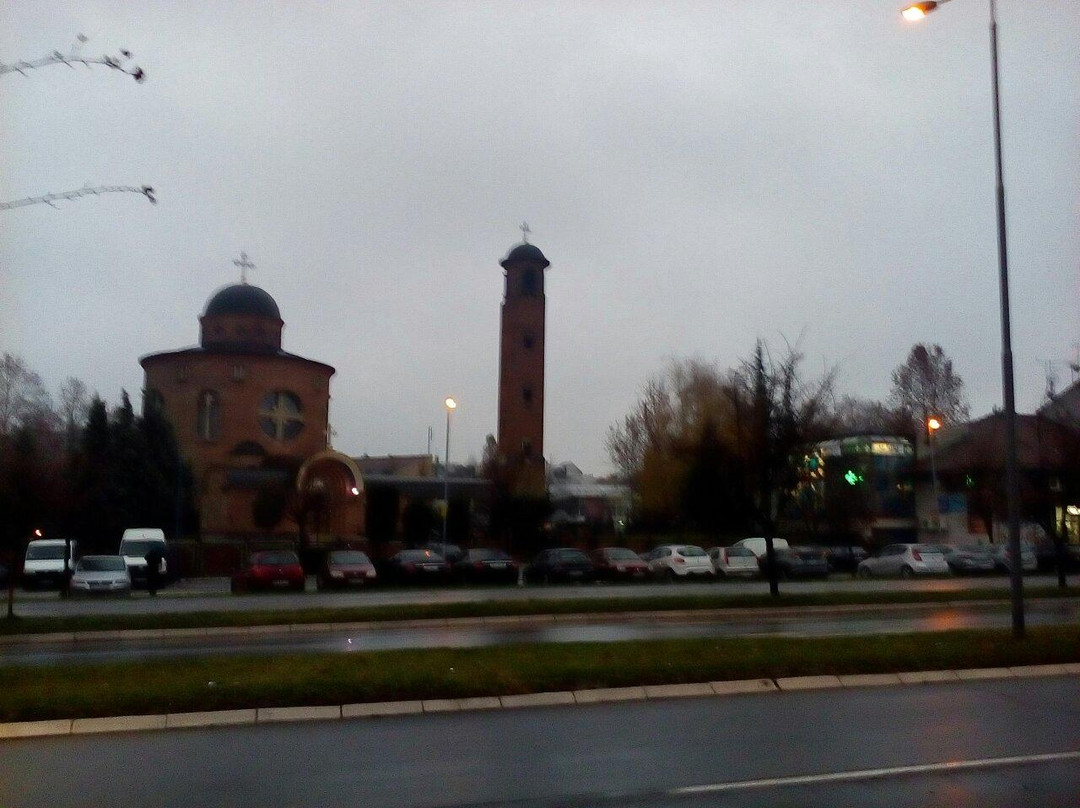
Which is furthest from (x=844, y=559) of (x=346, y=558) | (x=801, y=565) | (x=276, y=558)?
(x=276, y=558)

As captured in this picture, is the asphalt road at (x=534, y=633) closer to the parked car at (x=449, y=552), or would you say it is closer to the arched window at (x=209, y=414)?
the parked car at (x=449, y=552)

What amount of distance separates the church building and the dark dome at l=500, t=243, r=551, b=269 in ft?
49.1

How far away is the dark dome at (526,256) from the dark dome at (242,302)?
1552cm

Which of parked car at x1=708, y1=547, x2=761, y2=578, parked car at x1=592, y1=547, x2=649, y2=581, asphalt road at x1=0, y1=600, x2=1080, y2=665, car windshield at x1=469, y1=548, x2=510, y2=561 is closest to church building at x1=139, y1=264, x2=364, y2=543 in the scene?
car windshield at x1=469, y1=548, x2=510, y2=561

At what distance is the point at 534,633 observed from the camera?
19.6 metres

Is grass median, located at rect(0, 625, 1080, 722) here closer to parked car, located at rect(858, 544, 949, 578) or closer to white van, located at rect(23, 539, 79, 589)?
parked car, located at rect(858, 544, 949, 578)

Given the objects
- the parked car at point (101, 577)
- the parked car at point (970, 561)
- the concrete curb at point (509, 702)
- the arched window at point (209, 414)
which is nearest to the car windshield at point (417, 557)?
the parked car at point (101, 577)

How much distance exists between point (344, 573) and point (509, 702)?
2310 centimetres

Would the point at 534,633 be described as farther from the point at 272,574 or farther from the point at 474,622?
the point at 272,574

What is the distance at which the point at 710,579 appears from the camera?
37500mm

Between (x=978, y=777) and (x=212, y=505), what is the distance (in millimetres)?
52397

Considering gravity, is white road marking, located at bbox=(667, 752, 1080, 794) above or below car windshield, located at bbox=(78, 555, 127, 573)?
below

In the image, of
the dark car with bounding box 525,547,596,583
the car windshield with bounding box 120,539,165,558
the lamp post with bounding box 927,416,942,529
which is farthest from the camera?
the lamp post with bounding box 927,416,942,529

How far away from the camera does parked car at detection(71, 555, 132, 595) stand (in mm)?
31781
